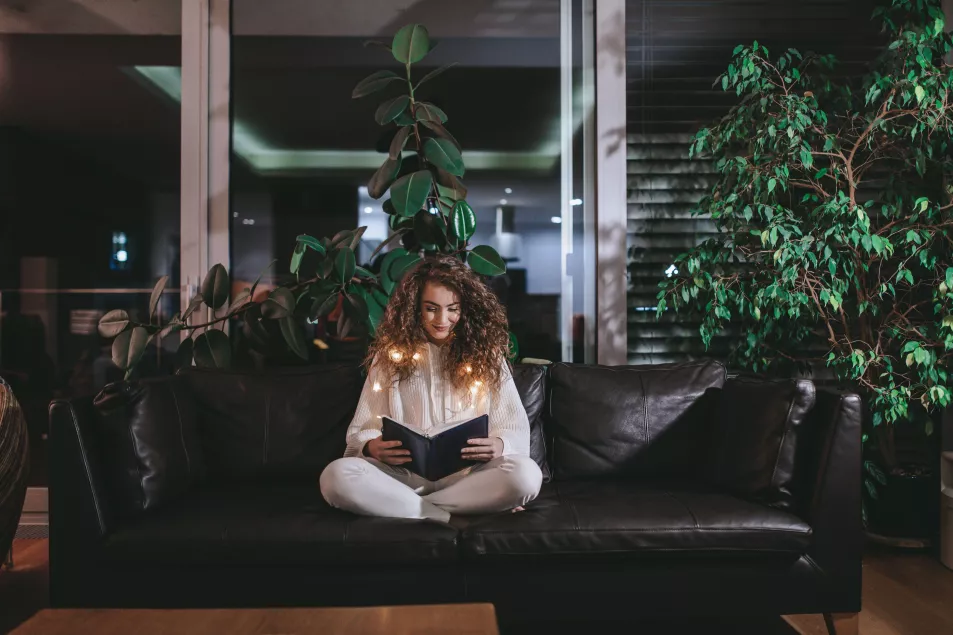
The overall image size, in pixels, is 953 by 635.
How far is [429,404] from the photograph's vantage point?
2.20 meters

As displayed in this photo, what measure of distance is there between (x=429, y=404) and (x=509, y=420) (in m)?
0.26

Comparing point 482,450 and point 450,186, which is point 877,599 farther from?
point 450,186

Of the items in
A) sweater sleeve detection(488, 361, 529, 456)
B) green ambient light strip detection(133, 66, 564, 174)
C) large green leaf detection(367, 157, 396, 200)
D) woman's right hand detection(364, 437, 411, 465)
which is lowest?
woman's right hand detection(364, 437, 411, 465)

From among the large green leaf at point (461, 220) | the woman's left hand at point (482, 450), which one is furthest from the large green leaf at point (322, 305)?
the woman's left hand at point (482, 450)

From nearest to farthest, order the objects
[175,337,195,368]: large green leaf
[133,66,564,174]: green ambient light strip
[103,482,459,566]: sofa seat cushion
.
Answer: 1. [103,482,459,566]: sofa seat cushion
2. [175,337,195,368]: large green leaf
3. [133,66,564,174]: green ambient light strip

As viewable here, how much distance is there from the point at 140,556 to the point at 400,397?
33.1 inches

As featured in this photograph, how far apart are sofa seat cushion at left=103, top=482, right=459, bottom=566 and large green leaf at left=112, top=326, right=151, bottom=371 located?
74cm

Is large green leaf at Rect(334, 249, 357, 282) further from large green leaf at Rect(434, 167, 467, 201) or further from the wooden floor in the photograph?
the wooden floor

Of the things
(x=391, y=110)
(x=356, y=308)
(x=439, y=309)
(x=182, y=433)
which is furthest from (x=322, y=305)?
(x=391, y=110)

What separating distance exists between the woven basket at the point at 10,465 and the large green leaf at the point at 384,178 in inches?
53.2

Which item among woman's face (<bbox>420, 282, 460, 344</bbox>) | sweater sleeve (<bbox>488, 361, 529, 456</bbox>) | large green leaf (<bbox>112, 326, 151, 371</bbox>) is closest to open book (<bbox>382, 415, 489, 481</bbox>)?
sweater sleeve (<bbox>488, 361, 529, 456</bbox>)

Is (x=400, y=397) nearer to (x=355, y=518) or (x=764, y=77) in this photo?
(x=355, y=518)

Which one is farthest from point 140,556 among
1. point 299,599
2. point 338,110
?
point 338,110

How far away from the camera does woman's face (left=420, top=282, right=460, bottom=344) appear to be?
2.18 metres
